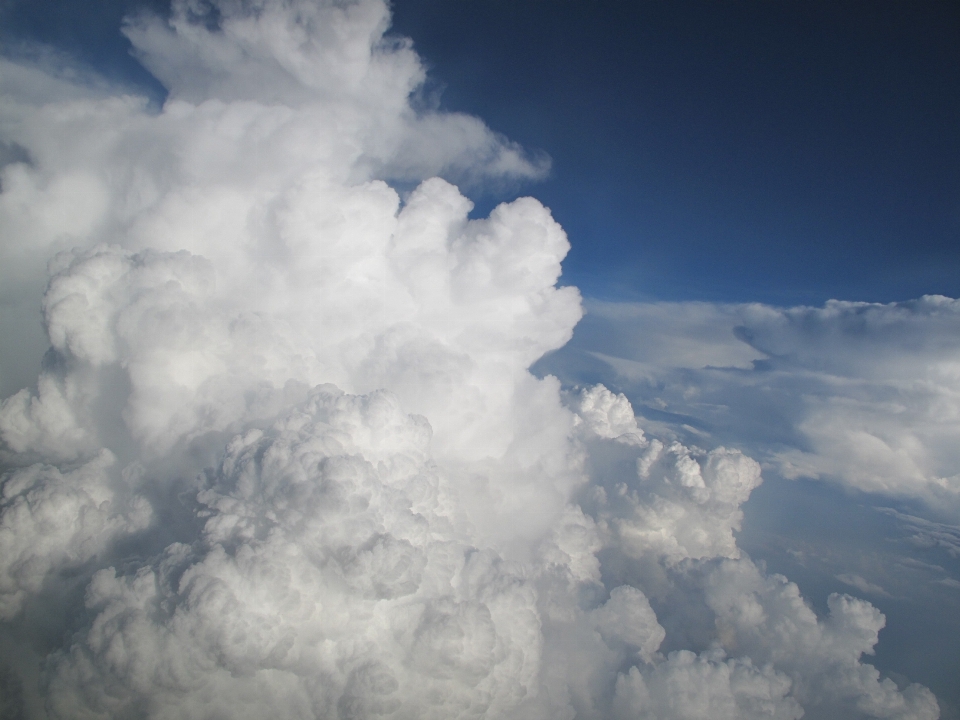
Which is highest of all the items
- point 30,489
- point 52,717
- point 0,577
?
point 30,489

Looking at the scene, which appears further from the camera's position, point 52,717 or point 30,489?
point 30,489

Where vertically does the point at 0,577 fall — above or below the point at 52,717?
above

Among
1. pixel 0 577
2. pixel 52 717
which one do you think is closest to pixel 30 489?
pixel 0 577

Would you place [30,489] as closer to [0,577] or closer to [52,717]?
[0,577]

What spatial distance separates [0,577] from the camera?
6084 centimetres

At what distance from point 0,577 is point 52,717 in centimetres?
2165

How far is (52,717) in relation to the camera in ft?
169

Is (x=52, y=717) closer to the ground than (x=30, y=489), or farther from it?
closer to the ground

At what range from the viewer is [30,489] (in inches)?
2525

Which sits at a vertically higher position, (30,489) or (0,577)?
(30,489)

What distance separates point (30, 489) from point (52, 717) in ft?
97.8

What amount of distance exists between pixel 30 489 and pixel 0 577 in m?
11.4

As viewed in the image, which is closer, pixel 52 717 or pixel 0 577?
pixel 52 717
